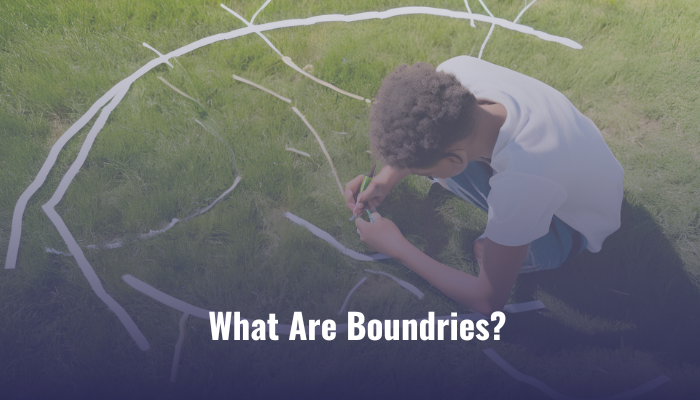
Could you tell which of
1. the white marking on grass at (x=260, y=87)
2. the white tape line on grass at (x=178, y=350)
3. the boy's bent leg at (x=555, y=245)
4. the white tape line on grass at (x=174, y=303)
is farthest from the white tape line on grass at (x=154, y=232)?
the boy's bent leg at (x=555, y=245)

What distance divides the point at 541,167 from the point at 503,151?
147 millimetres

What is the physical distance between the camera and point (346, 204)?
8.19 ft

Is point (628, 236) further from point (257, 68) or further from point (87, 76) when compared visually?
point (87, 76)

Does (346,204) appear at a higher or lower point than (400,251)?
higher

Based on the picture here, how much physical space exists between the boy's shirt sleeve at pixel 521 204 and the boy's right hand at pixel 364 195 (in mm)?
859

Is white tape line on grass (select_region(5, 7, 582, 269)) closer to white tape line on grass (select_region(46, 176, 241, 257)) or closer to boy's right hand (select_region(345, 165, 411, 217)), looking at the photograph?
white tape line on grass (select_region(46, 176, 241, 257))

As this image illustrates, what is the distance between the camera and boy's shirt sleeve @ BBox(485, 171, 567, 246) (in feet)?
4.80

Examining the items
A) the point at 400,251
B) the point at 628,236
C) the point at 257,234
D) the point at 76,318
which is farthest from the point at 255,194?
the point at 628,236

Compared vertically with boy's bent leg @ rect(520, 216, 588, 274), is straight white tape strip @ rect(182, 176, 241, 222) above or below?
above

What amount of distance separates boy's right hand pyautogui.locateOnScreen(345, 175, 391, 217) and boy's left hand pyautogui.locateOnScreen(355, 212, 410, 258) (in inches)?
4.9

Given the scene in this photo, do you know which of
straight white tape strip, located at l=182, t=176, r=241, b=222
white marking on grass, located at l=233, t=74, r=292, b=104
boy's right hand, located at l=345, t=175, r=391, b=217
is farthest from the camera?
white marking on grass, located at l=233, t=74, r=292, b=104

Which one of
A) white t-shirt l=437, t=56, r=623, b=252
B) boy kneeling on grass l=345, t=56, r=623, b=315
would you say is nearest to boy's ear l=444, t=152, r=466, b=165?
boy kneeling on grass l=345, t=56, r=623, b=315

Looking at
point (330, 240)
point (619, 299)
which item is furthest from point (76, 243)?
point (619, 299)

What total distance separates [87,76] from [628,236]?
12.5 ft
